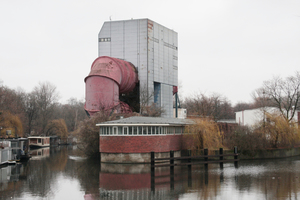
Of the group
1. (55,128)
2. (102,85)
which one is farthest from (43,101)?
(102,85)

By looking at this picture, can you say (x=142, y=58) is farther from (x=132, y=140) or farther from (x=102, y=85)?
(x=132, y=140)

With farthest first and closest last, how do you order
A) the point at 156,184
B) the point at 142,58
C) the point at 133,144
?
the point at 142,58
the point at 133,144
the point at 156,184

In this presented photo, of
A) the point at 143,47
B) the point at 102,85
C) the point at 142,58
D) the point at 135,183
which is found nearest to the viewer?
the point at 135,183

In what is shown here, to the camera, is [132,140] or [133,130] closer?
[132,140]

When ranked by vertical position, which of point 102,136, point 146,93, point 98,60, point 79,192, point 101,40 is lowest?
point 79,192

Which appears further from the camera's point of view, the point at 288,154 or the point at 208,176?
the point at 288,154

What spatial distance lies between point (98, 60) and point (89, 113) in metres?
7.99

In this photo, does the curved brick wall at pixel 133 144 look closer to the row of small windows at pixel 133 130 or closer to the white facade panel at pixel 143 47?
the row of small windows at pixel 133 130

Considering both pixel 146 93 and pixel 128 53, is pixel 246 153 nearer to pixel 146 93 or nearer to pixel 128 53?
pixel 146 93

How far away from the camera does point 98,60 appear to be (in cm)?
4922

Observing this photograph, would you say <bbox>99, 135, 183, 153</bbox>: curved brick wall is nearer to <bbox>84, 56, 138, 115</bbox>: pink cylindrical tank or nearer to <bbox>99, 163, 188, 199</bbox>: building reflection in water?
<bbox>99, 163, 188, 199</bbox>: building reflection in water

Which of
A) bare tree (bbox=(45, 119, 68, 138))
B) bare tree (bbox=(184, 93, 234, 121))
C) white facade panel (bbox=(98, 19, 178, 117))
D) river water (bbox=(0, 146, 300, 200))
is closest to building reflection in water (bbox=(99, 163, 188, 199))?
river water (bbox=(0, 146, 300, 200))

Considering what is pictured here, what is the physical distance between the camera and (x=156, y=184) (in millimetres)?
21391

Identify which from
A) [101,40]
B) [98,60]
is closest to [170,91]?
[101,40]
